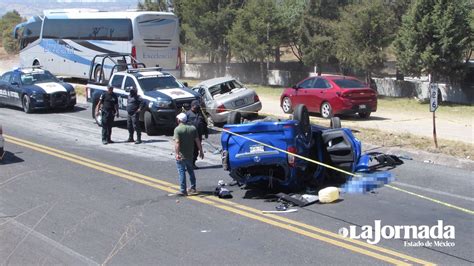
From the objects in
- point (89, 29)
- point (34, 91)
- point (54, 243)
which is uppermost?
point (89, 29)

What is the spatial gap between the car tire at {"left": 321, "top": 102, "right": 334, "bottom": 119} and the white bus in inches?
423

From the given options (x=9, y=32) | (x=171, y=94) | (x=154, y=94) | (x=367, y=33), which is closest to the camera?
(x=171, y=94)

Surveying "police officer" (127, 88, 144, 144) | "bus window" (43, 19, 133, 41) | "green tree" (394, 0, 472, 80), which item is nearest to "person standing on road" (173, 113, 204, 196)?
"police officer" (127, 88, 144, 144)

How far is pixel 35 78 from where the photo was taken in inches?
893

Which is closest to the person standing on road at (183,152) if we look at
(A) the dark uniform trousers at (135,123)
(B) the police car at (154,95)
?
(A) the dark uniform trousers at (135,123)

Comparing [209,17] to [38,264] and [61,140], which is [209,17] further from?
[38,264]

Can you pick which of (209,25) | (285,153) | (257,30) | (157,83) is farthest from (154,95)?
(209,25)

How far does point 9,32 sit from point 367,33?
55.6 metres

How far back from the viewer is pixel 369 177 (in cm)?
1030

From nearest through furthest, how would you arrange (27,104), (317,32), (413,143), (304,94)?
(413,143) < (304,94) < (27,104) < (317,32)

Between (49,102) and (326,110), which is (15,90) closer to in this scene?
(49,102)

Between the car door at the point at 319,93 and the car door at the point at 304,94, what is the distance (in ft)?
0.79

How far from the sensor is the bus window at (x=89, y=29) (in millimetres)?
29375

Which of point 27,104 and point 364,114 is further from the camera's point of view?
point 27,104
